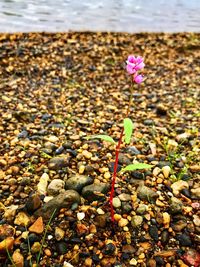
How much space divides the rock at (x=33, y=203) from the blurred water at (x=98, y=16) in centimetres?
593

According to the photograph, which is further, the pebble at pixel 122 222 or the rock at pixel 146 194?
the rock at pixel 146 194

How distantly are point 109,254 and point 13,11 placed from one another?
8298mm

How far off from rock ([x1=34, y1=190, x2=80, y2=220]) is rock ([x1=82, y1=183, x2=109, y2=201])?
10cm

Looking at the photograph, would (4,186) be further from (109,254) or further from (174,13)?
(174,13)

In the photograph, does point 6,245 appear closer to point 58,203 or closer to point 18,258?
point 18,258

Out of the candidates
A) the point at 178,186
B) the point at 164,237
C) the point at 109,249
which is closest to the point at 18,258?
the point at 109,249

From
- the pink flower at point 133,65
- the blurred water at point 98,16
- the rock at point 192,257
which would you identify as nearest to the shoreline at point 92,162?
the rock at point 192,257

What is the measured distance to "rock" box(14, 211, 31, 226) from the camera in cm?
285

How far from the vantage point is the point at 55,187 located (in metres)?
3.19

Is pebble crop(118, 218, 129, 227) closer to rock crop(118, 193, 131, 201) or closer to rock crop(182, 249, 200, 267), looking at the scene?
rock crop(118, 193, 131, 201)

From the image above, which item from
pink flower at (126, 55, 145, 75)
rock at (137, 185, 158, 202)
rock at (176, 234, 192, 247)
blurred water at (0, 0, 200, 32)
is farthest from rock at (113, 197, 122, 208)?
blurred water at (0, 0, 200, 32)

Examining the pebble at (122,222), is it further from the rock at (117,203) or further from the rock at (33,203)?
the rock at (33,203)

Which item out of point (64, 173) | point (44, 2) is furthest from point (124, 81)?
point (44, 2)

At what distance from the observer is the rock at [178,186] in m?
3.30
